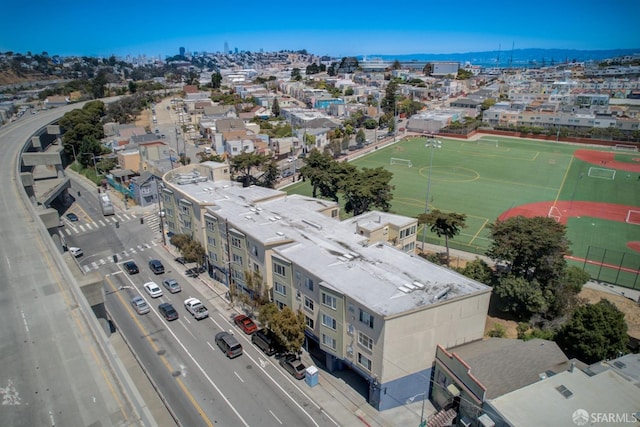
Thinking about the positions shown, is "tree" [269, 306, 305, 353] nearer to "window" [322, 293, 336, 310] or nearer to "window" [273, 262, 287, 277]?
"window" [322, 293, 336, 310]

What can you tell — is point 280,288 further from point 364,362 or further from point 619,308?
point 619,308

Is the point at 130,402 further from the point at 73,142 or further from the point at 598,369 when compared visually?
the point at 73,142

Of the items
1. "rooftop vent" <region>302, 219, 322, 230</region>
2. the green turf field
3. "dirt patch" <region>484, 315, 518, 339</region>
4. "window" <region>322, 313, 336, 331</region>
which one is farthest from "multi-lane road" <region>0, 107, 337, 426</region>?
the green turf field

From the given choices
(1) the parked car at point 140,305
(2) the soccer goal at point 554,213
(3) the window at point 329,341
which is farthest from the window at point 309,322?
(2) the soccer goal at point 554,213

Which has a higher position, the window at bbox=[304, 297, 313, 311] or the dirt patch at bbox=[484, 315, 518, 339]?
the window at bbox=[304, 297, 313, 311]

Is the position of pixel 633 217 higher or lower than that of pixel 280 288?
lower

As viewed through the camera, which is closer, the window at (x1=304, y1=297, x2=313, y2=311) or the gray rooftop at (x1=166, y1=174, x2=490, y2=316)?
the gray rooftop at (x1=166, y1=174, x2=490, y2=316)

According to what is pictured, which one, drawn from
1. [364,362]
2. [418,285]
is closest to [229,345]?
[364,362]
